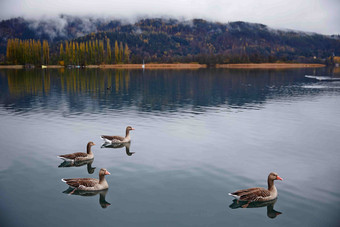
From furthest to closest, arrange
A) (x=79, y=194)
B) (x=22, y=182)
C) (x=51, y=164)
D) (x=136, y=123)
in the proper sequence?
(x=136, y=123)
(x=51, y=164)
(x=22, y=182)
(x=79, y=194)

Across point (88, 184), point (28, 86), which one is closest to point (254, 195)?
point (88, 184)

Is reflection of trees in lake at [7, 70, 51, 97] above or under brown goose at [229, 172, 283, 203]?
above

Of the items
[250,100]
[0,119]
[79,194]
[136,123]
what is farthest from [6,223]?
[250,100]

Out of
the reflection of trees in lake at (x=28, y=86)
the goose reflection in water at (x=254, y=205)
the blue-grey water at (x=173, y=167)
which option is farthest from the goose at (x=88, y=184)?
the reflection of trees in lake at (x=28, y=86)

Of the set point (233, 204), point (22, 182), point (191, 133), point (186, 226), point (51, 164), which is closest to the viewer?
point (186, 226)

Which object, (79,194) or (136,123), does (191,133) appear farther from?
(79,194)

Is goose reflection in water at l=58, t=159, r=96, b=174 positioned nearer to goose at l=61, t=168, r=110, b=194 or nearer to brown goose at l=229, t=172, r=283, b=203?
goose at l=61, t=168, r=110, b=194

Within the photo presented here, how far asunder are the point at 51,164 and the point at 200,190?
10.2 m

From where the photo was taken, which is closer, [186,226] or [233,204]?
[186,226]

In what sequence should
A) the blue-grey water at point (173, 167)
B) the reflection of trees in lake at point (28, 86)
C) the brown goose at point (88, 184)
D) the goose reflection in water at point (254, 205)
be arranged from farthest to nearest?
the reflection of trees in lake at point (28, 86)
the brown goose at point (88, 184)
the goose reflection in water at point (254, 205)
the blue-grey water at point (173, 167)

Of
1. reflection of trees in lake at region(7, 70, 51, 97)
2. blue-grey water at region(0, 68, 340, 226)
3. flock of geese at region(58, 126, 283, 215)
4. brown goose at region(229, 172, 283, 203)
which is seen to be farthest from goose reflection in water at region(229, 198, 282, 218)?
reflection of trees in lake at region(7, 70, 51, 97)

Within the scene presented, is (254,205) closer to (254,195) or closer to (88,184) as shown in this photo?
(254,195)

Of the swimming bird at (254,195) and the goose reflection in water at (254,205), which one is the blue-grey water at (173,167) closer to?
the goose reflection in water at (254,205)

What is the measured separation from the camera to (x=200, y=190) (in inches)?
671
